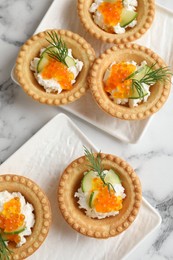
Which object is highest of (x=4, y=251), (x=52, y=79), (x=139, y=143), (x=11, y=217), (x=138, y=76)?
(x=138, y=76)

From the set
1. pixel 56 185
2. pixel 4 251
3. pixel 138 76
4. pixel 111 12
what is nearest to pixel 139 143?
pixel 138 76

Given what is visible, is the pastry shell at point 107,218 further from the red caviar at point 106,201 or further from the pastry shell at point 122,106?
the pastry shell at point 122,106

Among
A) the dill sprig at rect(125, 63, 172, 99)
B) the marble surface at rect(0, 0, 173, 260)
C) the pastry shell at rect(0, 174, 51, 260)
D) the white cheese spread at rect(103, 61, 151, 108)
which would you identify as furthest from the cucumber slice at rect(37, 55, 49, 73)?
the pastry shell at rect(0, 174, 51, 260)

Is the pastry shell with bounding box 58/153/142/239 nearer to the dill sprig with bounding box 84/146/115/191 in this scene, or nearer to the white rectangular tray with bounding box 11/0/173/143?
the dill sprig with bounding box 84/146/115/191

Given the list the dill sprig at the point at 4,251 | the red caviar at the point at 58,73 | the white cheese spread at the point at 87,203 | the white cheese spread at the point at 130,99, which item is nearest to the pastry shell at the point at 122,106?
the white cheese spread at the point at 130,99

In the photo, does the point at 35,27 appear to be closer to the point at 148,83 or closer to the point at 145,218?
the point at 148,83

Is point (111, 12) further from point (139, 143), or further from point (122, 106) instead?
point (139, 143)
